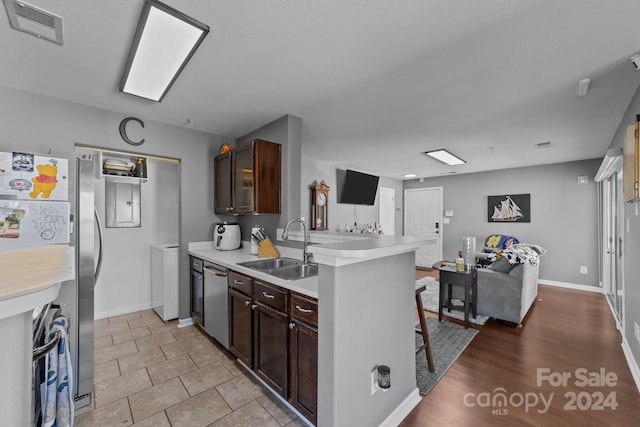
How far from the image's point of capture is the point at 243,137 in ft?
11.8

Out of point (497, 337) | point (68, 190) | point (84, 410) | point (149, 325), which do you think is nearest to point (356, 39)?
→ point (68, 190)

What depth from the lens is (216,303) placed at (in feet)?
8.68

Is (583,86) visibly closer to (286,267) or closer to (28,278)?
(286,267)

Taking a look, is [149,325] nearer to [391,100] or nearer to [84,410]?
[84,410]

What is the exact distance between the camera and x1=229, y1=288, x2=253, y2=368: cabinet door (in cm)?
215

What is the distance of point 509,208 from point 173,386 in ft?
21.0

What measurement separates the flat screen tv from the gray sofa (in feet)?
10.4

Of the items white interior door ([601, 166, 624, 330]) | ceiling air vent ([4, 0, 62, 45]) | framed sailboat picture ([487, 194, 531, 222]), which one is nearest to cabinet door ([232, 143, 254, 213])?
ceiling air vent ([4, 0, 62, 45])

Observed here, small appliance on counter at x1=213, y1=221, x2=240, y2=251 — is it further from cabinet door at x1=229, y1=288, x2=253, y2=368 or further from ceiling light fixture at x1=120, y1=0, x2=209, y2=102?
ceiling light fixture at x1=120, y1=0, x2=209, y2=102

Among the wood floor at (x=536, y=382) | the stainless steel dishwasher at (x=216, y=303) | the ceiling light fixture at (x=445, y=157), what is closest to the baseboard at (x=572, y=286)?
the wood floor at (x=536, y=382)

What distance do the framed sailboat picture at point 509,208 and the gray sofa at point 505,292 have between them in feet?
8.12

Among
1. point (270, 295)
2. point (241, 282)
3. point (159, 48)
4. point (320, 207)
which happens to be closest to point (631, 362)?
point (270, 295)

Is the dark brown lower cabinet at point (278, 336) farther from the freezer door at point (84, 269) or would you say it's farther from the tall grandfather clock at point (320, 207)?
the tall grandfather clock at point (320, 207)

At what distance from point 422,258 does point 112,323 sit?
6.28 m
